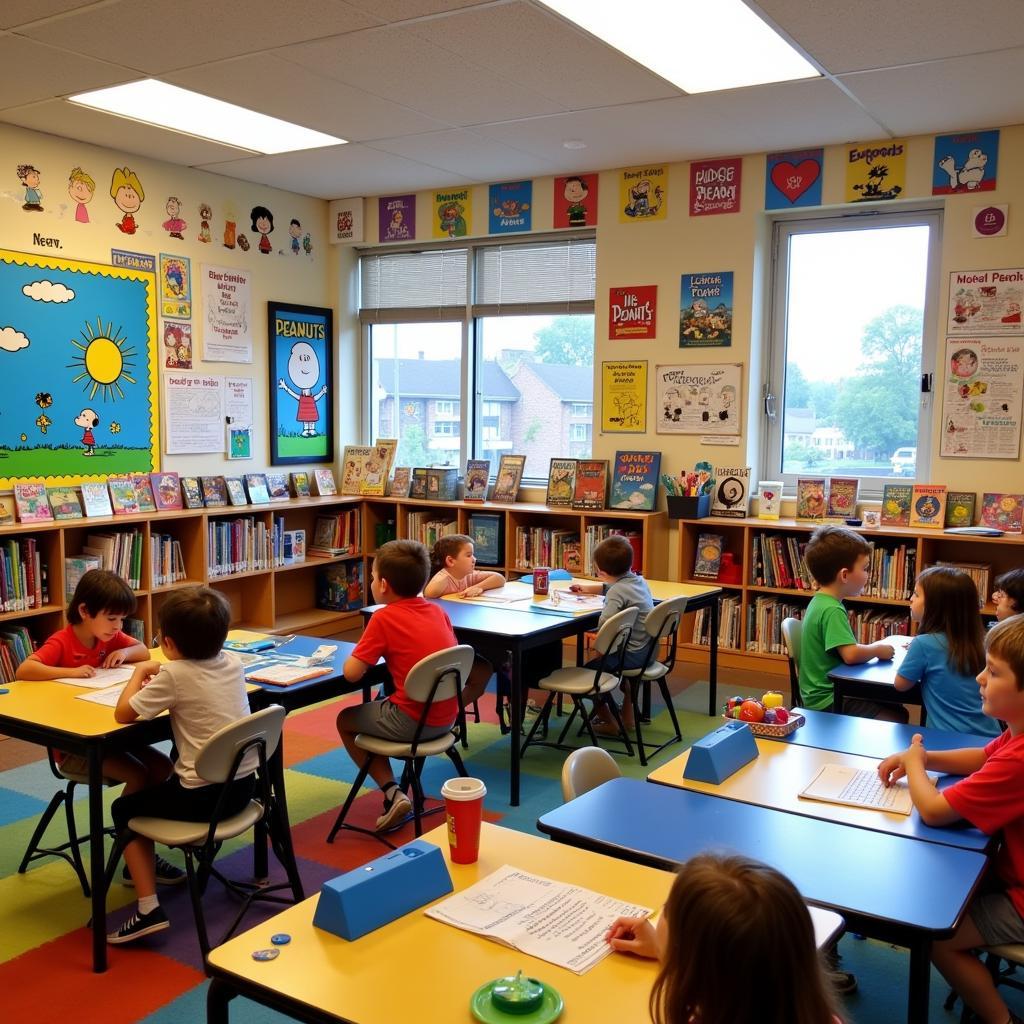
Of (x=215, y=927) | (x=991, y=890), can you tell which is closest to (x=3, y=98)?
(x=215, y=927)

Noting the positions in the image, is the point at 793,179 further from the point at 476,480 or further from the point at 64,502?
the point at 64,502

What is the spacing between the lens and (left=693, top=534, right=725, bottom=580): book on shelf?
622cm

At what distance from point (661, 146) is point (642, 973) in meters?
5.14

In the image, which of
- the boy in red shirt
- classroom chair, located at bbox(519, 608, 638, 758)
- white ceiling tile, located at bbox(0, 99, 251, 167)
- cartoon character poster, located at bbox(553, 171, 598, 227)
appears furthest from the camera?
cartoon character poster, located at bbox(553, 171, 598, 227)

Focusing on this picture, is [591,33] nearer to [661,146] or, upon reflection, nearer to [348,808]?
[661,146]

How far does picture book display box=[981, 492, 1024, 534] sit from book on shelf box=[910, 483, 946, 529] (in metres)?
0.22

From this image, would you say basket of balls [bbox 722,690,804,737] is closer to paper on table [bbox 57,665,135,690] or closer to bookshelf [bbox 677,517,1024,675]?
paper on table [bbox 57,665,135,690]

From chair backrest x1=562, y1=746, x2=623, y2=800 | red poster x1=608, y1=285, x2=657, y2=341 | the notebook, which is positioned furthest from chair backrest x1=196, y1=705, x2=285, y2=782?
red poster x1=608, y1=285, x2=657, y2=341

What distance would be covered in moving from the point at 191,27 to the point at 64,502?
271 cm

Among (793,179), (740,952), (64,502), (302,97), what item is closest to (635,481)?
(793,179)

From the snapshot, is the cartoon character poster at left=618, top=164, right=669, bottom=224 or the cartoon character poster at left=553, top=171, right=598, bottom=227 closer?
the cartoon character poster at left=618, top=164, right=669, bottom=224

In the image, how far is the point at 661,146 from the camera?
5797mm

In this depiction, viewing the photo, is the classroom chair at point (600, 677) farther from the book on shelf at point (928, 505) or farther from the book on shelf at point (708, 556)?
the book on shelf at point (928, 505)

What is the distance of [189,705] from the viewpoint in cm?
283
